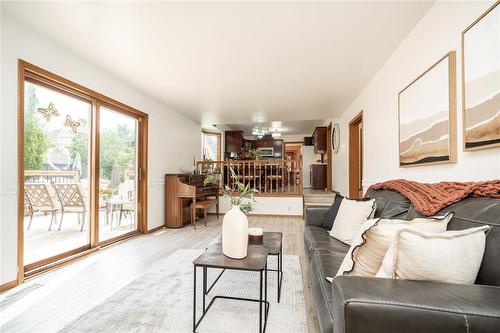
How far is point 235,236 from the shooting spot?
5.03 feet

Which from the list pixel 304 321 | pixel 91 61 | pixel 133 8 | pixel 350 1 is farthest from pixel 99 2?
pixel 304 321

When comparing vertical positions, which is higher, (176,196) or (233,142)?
(233,142)

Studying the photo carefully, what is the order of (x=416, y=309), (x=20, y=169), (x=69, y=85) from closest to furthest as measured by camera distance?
(x=416, y=309) < (x=20, y=169) < (x=69, y=85)

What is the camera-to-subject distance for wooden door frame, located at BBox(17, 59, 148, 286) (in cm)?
213

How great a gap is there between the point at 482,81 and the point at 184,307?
2456 mm

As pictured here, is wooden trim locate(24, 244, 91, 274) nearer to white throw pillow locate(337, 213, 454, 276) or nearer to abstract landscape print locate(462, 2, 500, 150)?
white throw pillow locate(337, 213, 454, 276)

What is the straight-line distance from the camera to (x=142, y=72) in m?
3.15

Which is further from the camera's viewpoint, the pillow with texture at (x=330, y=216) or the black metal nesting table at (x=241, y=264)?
the pillow with texture at (x=330, y=216)

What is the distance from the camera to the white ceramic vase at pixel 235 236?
5.02 ft

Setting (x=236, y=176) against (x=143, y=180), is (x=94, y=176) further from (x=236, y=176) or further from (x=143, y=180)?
(x=236, y=176)

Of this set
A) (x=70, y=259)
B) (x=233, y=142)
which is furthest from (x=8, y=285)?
(x=233, y=142)

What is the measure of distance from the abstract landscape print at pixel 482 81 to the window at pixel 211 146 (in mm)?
6246

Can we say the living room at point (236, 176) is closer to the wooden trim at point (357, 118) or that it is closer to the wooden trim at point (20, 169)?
the wooden trim at point (20, 169)

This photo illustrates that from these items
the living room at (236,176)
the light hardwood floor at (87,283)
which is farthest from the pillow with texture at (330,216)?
the light hardwood floor at (87,283)
